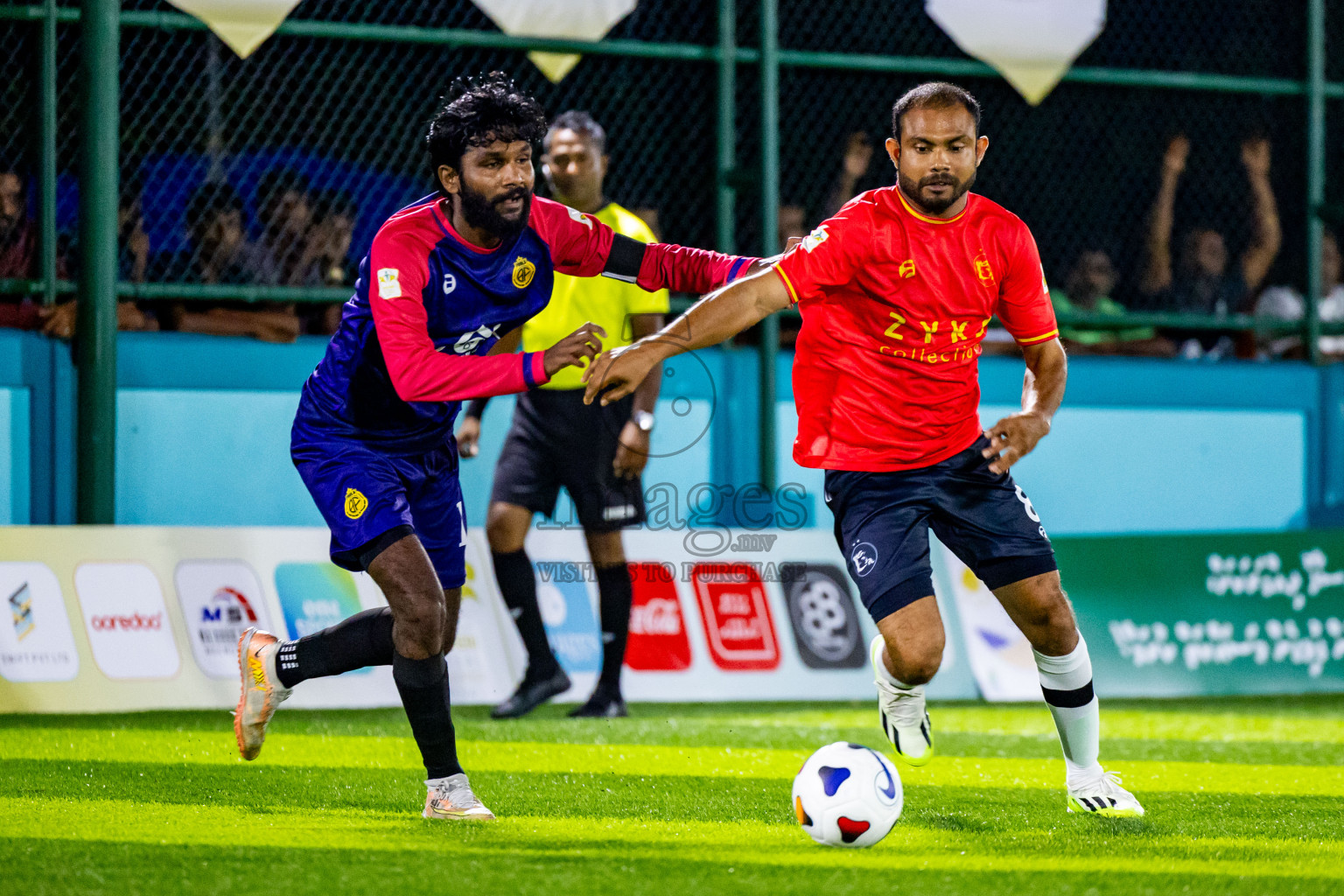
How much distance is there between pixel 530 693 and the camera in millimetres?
7324

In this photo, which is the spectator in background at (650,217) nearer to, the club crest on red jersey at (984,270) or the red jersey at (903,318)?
the red jersey at (903,318)

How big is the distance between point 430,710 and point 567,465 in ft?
9.61

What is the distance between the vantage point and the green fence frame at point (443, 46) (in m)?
8.51

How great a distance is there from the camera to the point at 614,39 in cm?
1012

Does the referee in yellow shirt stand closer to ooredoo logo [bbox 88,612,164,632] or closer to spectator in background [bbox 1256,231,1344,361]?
ooredoo logo [bbox 88,612,164,632]

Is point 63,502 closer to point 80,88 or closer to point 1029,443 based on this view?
point 80,88

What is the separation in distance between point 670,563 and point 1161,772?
3.08 m

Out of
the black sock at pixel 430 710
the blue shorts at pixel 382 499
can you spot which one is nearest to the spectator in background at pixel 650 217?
the blue shorts at pixel 382 499

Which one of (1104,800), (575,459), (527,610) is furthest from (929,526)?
(527,610)

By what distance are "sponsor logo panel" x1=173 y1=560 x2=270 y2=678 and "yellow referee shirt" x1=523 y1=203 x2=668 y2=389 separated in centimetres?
172

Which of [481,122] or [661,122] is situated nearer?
[481,122]

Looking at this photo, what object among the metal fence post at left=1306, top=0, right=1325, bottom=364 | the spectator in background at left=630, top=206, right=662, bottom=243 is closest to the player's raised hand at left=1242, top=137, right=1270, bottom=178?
the metal fence post at left=1306, top=0, right=1325, bottom=364

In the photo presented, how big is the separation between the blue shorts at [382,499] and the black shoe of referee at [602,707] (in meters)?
2.50

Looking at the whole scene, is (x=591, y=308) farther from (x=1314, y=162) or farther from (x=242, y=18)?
(x=1314, y=162)
